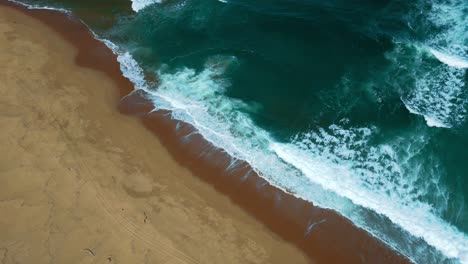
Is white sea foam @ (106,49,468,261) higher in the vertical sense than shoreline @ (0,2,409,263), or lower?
higher

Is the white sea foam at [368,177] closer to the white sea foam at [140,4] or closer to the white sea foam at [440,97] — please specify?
the white sea foam at [440,97]

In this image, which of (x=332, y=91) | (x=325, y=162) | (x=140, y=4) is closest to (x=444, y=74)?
(x=332, y=91)

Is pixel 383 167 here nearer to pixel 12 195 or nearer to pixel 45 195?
pixel 45 195

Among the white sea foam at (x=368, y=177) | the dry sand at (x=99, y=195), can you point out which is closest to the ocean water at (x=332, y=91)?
the white sea foam at (x=368, y=177)

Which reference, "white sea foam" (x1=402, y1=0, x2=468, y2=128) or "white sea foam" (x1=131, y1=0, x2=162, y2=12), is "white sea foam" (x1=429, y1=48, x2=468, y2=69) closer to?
"white sea foam" (x1=402, y1=0, x2=468, y2=128)

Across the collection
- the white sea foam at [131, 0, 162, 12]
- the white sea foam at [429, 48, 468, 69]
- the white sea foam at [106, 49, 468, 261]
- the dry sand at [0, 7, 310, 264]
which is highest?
the white sea foam at [429, 48, 468, 69]

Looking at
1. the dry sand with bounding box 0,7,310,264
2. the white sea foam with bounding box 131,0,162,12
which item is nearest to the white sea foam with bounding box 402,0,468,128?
the dry sand with bounding box 0,7,310,264
